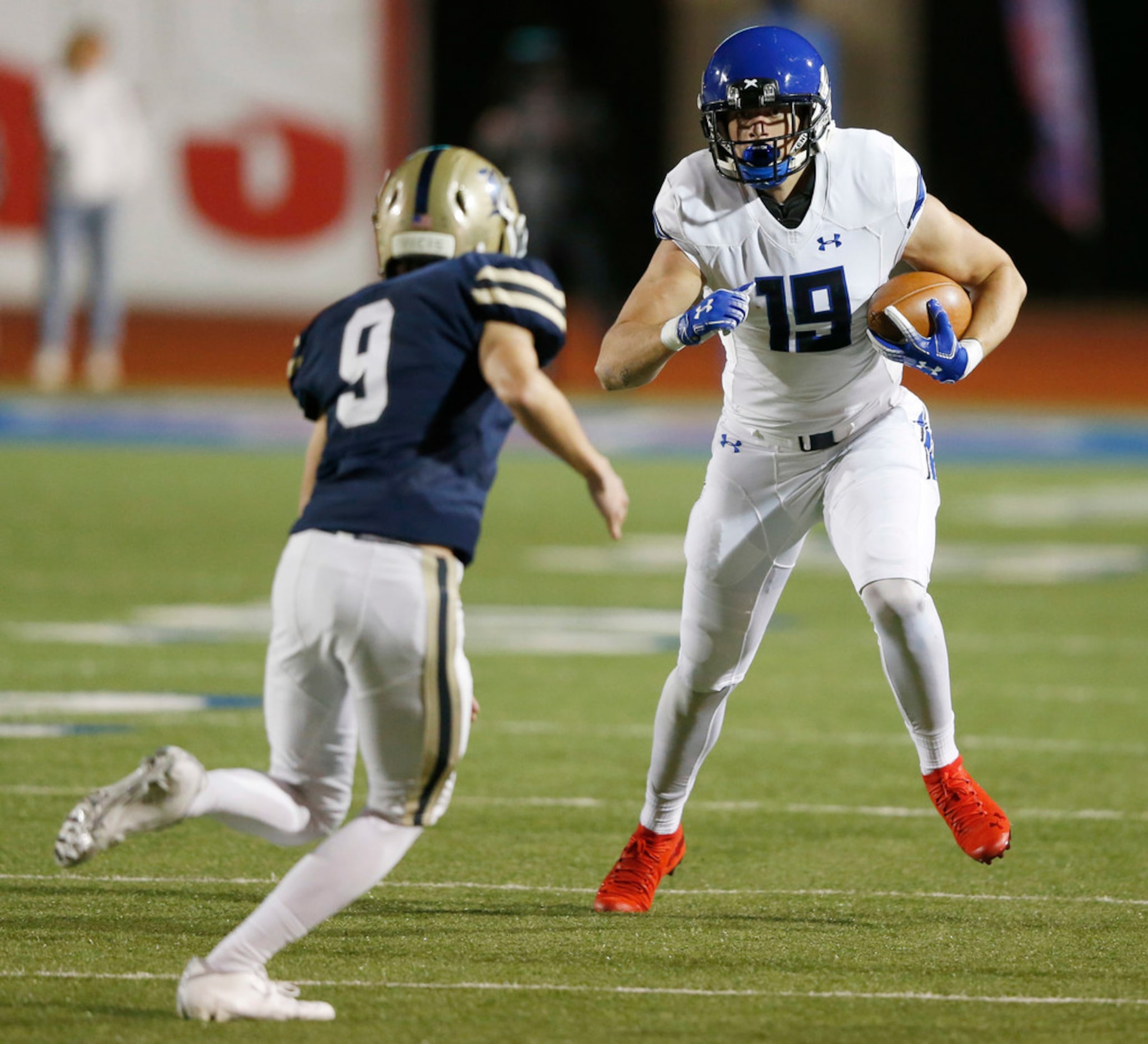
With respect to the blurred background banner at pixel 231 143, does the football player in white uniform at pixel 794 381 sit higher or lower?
higher

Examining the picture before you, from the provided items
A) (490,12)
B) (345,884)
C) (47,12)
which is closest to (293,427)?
(47,12)

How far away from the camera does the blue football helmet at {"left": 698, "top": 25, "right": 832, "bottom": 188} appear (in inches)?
178

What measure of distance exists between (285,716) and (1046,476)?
10.1 meters

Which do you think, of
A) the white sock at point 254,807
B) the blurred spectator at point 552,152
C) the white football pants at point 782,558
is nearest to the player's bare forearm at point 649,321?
the white football pants at point 782,558

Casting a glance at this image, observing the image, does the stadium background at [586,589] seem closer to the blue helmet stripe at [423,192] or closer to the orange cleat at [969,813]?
the orange cleat at [969,813]

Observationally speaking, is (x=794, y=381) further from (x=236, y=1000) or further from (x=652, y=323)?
(x=236, y=1000)

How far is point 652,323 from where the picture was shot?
176 inches

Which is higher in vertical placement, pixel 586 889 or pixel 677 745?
pixel 677 745

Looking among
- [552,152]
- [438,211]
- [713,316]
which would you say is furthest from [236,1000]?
[552,152]

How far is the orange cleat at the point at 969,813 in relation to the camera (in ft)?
14.5

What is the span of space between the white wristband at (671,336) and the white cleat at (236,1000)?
58.7 inches

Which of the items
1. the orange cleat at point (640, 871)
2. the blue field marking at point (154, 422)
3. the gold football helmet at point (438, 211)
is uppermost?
the gold football helmet at point (438, 211)

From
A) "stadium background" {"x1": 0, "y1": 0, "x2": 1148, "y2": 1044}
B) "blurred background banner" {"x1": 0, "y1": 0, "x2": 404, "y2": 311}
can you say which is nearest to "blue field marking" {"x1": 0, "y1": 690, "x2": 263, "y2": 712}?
"stadium background" {"x1": 0, "y1": 0, "x2": 1148, "y2": 1044}

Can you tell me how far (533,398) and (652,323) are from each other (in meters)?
0.95
